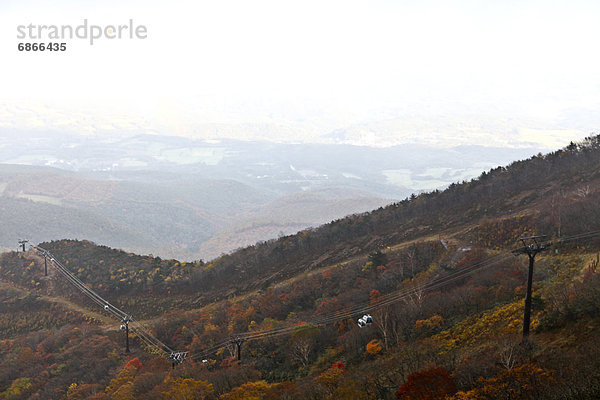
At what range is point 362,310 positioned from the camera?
46812 millimetres

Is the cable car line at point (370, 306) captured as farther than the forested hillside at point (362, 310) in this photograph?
Yes

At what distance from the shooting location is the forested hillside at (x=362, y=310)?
28094mm

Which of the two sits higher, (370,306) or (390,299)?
(390,299)

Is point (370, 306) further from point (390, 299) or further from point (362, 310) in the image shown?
point (390, 299)

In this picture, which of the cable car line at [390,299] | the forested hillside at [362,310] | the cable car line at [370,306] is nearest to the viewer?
the forested hillside at [362,310]

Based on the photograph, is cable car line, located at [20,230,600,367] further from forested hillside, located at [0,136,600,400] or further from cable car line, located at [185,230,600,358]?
forested hillside, located at [0,136,600,400]

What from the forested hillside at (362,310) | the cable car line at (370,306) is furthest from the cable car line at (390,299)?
the forested hillside at (362,310)

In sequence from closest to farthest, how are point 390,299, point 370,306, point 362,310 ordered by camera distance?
point 362,310 → point 390,299 → point 370,306

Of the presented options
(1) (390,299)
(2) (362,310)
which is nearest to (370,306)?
(2) (362,310)

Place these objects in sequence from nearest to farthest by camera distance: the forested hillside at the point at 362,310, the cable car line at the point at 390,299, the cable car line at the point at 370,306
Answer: the forested hillside at the point at 362,310 < the cable car line at the point at 370,306 < the cable car line at the point at 390,299

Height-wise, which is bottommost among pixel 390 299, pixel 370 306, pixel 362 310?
pixel 362 310

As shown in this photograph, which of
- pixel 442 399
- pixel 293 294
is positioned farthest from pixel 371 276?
pixel 442 399

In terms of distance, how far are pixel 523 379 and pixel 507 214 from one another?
41093 millimetres

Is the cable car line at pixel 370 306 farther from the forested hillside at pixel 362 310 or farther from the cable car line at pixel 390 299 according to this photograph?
the forested hillside at pixel 362 310
